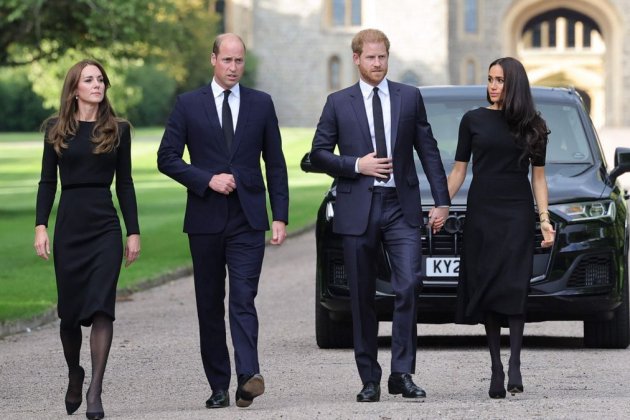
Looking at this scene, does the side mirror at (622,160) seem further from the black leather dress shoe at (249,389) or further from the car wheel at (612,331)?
the black leather dress shoe at (249,389)

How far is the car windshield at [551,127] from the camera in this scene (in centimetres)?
1093

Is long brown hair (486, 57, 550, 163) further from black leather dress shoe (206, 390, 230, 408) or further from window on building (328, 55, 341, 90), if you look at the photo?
window on building (328, 55, 341, 90)

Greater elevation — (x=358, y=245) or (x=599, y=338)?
(x=358, y=245)

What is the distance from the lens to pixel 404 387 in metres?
7.82

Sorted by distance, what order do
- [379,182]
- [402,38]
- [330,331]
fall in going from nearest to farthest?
1. [379,182]
2. [330,331]
3. [402,38]

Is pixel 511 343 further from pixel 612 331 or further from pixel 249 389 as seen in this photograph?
pixel 612 331

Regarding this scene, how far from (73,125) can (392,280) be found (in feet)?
5.72

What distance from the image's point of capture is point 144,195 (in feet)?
115

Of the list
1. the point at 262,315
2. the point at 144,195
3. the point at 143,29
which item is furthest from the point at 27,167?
the point at 262,315

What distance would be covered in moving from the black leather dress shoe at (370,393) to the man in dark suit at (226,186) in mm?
570

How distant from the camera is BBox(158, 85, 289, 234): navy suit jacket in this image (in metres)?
7.89

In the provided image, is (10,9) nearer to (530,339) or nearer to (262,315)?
(262,315)

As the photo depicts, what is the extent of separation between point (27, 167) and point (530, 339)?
1439 inches

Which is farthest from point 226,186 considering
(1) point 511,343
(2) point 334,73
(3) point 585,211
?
(2) point 334,73
